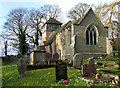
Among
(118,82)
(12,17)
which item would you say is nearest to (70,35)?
(12,17)

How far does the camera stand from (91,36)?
78.7 ft

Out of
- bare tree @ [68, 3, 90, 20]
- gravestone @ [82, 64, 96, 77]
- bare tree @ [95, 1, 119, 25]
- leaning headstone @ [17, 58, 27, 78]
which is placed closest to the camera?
gravestone @ [82, 64, 96, 77]

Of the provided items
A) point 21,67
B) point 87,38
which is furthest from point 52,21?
point 21,67

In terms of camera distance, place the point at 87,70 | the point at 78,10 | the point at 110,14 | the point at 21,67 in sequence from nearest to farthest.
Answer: the point at 87,70 < the point at 21,67 < the point at 110,14 < the point at 78,10

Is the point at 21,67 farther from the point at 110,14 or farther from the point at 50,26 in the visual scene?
the point at 50,26

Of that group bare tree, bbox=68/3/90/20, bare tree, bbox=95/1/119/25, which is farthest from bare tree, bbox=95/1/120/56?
bare tree, bbox=68/3/90/20

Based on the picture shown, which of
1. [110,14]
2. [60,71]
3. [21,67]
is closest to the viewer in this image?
[60,71]

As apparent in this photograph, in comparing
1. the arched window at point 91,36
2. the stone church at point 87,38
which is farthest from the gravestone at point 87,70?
the arched window at point 91,36

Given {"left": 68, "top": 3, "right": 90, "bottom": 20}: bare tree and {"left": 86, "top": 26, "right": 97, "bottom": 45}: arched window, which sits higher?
{"left": 68, "top": 3, "right": 90, "bottom": 20}: bare tree

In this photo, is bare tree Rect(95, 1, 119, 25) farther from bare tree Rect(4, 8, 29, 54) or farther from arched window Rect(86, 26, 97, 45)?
bare tree Rect(4, 8, 29, 54)

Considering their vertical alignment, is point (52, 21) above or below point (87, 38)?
above

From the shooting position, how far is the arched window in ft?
77.5

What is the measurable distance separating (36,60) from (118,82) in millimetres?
9822

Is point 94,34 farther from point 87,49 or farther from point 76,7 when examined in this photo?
point 76,7
